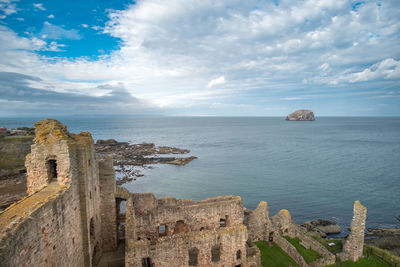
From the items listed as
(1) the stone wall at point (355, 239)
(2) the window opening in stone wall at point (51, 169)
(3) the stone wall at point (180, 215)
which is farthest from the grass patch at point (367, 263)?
(2) the window opening in stone wall at point (51, 169)

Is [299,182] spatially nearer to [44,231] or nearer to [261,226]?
[261,226]

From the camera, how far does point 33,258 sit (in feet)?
25.3

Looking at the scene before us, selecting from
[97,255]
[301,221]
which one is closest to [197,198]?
[301,221]

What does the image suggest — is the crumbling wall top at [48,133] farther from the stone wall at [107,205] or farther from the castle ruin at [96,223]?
the stone wall at [107,205]

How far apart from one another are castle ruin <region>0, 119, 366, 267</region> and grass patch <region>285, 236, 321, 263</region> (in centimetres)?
50

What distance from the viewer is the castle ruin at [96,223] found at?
8320 mm

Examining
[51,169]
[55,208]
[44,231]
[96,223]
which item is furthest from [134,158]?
[44,231]

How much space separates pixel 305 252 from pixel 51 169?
20.6 metres

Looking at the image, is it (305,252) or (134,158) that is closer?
(305,252)

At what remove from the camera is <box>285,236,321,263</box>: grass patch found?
1956 cm

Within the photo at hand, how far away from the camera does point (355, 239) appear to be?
65.4 feet

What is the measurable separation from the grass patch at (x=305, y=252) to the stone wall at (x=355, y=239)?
2326 millimetres

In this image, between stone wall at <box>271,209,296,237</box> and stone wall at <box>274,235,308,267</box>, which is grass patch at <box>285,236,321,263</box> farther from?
stone wall at <box>274,235,308,267</box>

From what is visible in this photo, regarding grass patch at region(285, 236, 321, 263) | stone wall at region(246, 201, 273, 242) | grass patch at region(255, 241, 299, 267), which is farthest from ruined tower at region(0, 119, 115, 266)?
grass patch at region(285, 236, 321, 263)
